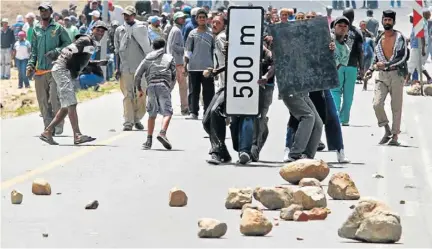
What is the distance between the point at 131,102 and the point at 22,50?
54.7 ft

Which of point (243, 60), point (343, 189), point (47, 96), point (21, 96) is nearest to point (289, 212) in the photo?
point (343, 189)

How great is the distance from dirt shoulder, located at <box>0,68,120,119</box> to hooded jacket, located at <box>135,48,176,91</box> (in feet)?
25.3

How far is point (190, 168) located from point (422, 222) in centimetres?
510

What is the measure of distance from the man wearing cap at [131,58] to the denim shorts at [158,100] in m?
3.08

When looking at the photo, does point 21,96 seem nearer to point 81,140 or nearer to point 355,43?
point 355,43

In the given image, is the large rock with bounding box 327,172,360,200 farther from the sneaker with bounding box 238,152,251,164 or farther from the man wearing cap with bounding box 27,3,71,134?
the man wearing cap with bounding box 27,3,71,134

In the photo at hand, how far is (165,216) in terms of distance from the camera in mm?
12438

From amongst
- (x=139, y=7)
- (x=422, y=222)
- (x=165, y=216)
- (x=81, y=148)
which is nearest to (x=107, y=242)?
(x=165, y=216)

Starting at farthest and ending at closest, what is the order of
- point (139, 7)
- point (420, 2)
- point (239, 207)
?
point (139, 7) < point (420, 2) < point (239, 207)

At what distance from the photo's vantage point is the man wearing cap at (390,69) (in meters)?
20.2

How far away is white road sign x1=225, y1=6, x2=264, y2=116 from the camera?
58.4 feet

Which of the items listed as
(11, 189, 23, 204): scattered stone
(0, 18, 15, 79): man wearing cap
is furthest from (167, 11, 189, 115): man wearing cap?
(0, 18, 15, 79): man wearing cap

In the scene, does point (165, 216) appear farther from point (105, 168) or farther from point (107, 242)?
point (105, 168)

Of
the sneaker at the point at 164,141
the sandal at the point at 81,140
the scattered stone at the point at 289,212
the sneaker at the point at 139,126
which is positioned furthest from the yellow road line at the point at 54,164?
the scattered stone at the point at 289,212
